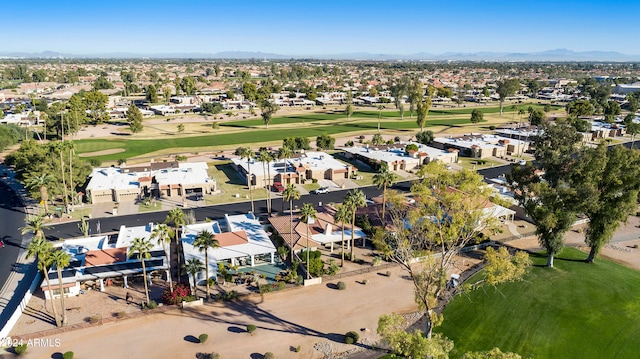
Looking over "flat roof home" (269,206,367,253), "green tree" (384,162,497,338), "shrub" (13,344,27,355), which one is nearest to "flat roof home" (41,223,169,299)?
"shrub" (13,344,27,355)

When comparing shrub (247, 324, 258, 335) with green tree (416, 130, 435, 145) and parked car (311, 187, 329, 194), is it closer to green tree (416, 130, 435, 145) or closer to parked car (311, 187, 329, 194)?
parked car (311, 187, 329, 194)

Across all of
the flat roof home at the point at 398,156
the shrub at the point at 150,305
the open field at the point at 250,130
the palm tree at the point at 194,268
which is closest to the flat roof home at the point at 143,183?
the open field at the point at 250,130

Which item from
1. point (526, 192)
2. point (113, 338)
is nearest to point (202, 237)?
point (113, 338)

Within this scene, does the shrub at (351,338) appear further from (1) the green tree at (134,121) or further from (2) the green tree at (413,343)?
(1) the green tree at (134,121)

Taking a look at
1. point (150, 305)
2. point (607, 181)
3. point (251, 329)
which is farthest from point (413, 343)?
point (607, 181)

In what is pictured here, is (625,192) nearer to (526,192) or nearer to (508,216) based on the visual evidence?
(526,192)
